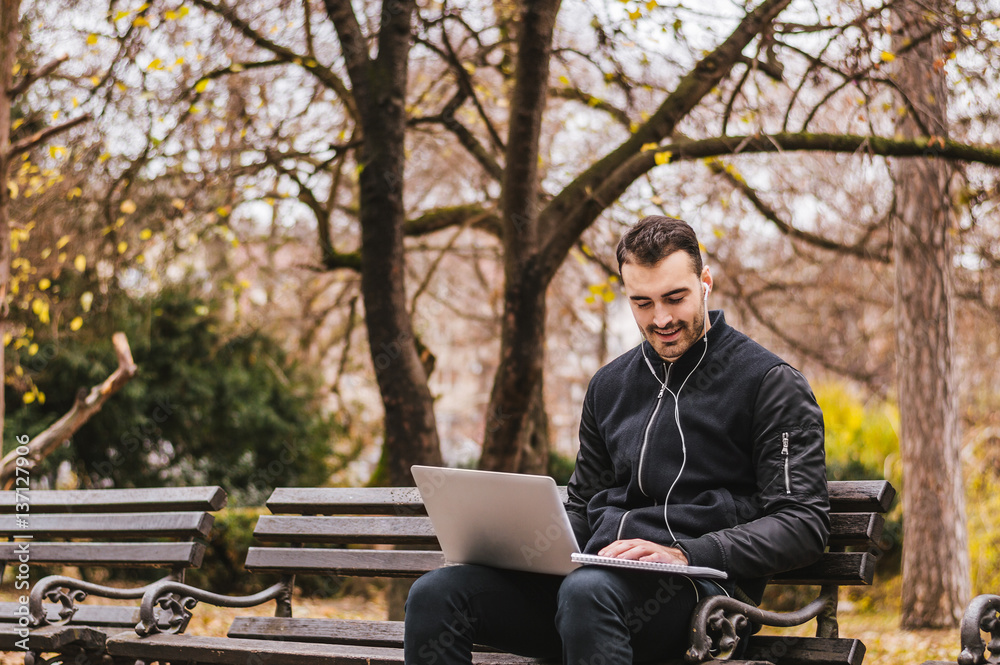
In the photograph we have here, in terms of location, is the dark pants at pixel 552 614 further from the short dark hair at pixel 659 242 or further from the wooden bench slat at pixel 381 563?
the short dark hair at pixel 659 242

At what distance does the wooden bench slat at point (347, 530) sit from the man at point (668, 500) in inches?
30.7

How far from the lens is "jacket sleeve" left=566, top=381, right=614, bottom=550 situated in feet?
9.86

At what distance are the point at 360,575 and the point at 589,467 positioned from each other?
1103 millimetres

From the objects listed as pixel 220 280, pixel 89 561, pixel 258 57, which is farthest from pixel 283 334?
pixel 89 561

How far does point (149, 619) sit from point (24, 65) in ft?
15.3

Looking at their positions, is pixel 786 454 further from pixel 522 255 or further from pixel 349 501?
pixel 522 255

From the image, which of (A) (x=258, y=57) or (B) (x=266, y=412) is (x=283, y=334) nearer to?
(B) (x=266, y=412)

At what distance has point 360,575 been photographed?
3.58 metres

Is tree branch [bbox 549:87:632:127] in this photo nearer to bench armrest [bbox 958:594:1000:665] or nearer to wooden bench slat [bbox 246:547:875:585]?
wooden bench slat [bbox 246:547:875:585]

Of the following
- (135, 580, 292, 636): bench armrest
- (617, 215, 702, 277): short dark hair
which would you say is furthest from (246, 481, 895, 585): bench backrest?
(617, 215, 702, 277): short dark hair

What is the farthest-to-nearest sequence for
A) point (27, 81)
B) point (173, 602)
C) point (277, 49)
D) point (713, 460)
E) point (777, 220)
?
1. point (777, 220)
2. point (277, 49)
3. point (27, 81)
4. point (173, 602)
5. point (713, 460)

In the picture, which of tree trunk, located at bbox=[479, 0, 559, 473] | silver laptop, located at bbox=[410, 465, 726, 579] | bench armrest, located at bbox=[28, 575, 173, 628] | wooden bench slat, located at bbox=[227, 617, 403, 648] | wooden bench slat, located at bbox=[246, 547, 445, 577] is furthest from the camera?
tree trunk, located at bbox=[479, 0, 559, 473]

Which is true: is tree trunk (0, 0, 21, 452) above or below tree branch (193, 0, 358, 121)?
below

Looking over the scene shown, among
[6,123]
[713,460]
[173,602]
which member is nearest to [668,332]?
[713,460]
